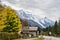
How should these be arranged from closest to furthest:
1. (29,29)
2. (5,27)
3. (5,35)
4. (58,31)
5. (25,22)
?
(5,35)
(5,27)
(58,31)
(29,29)
(25,22)

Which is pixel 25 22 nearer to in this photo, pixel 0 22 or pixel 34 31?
pixel 34 31

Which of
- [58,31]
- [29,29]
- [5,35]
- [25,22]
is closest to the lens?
[5,35]

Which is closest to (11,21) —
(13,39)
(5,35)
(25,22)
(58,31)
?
(13,39)

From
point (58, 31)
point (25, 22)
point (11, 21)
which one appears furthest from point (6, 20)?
point (25, 22)

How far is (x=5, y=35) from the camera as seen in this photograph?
2636cm

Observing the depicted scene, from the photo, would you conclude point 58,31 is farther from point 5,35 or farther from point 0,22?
point 5,35

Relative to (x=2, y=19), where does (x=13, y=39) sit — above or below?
below

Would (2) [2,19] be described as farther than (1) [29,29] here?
No

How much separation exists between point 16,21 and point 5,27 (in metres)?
3.00

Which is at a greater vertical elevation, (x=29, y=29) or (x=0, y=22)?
(x=0, y=22)

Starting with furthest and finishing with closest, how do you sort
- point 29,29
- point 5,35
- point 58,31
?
point 29,29 < point 58,31 < point 5,35

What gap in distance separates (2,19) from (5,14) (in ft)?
3.52

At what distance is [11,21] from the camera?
38125 millimetres

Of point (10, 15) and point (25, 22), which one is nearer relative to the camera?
point (10, 15)
